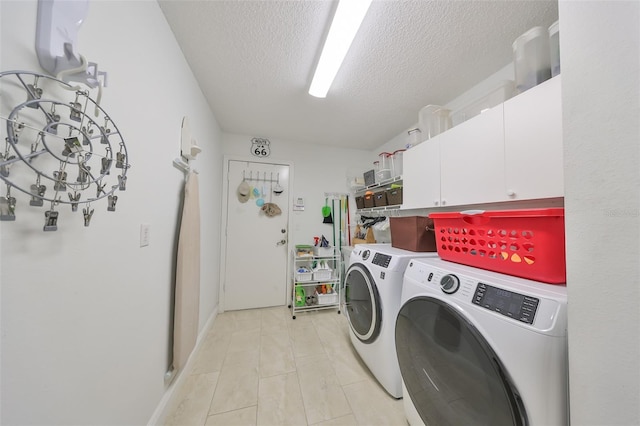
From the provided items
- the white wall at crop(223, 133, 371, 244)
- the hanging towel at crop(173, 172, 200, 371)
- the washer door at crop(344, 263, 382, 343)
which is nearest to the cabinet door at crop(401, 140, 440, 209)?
the washer door at crop(344, 263, 382, 343)

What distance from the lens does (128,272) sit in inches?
36.3

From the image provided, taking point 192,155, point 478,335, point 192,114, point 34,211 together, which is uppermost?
point 192,114

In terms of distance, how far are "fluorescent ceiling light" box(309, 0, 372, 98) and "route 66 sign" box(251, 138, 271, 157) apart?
1.38 m

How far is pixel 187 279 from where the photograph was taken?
1.38 metres

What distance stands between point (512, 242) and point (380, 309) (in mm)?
832

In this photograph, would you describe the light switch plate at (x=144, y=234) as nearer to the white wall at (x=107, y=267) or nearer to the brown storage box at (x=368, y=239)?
the white wall at (x=107, y=267)

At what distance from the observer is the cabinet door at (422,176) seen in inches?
63.9

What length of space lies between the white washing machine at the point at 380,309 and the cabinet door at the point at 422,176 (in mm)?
502

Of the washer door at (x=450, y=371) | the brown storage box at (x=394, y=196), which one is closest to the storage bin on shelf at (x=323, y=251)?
the brown storage box at (x=394, y=196)

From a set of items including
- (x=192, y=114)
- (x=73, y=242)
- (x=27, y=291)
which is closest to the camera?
(x=27, y=291)

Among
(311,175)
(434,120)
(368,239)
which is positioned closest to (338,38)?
(434,120)

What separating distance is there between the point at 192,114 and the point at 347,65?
1289 millimetres

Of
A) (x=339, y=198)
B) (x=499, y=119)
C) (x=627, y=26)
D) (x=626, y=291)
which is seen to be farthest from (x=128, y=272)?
(x=339, y=198)

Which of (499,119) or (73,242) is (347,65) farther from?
(73,242)
